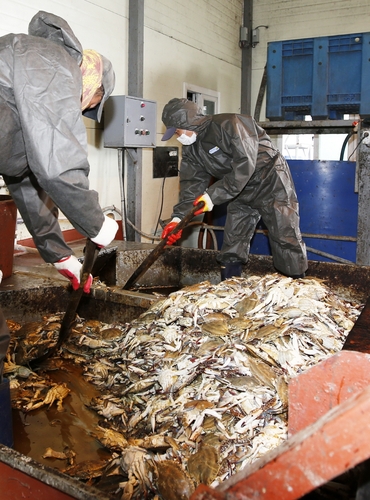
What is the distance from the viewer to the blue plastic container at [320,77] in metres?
6.88

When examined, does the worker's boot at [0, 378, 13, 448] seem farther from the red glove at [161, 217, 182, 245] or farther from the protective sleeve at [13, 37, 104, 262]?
the red glove at [161, 217, 182, 245]

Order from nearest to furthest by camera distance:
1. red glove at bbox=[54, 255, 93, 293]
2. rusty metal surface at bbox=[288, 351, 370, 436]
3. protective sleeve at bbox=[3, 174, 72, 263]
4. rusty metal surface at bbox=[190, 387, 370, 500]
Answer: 1. rusty metal surface at bbox=[190, 387, 370, 500]
2. rusty metal surface at bbox=[288, 351, 370, 436]
3. protective sleeve at bbox=[3, 174, 72, 263]
4. red glove at bbox=[54, 255, 93, 293]

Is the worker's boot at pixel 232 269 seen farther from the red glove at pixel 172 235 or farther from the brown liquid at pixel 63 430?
the brown liquid at pixel 63 430

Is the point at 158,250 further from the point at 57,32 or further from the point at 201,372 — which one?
the point at 57,32

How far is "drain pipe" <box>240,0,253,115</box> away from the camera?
11219 mm

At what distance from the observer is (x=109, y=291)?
15.9ft

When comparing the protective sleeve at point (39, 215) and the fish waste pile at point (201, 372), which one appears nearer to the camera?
the fish waste pile at point (201, 372)

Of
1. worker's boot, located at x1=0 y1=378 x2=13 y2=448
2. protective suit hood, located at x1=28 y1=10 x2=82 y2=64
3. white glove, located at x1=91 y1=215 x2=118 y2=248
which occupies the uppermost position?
protective suit hood, located at x1=28 y1=10 x2=82 y2=64

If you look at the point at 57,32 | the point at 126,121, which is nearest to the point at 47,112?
the point at 57,32

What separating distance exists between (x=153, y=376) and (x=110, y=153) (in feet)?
15.7

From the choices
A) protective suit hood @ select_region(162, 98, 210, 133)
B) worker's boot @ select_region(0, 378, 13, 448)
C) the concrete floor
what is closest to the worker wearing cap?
worker's boot @ select_region(0, 378, 13, 448)

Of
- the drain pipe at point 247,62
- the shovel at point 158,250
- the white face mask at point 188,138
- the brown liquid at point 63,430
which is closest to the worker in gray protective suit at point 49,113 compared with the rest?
the brown liquid at point 63,430

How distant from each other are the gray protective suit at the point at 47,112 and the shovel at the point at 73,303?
0.68m

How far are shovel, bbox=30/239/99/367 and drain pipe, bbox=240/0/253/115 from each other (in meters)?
8.56
